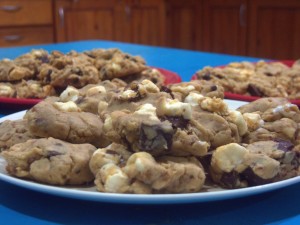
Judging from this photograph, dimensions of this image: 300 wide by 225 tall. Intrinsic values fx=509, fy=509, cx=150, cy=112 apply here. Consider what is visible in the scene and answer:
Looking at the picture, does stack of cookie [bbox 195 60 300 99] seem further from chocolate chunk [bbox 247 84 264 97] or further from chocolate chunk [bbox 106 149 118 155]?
chocolate chunk [bbox 106 149 118 155]

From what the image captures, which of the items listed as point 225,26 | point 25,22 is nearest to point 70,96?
point 25,22

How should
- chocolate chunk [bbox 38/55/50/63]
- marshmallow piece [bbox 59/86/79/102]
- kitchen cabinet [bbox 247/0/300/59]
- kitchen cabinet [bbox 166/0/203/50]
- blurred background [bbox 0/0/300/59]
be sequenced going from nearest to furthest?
marshmallow piece [bbox 59/86/79/102], chocolate chunk [bbox 38/55/50/63], kitchen cabinet [bbox 247/0/300/59], blurred background [bbox 0/0/300/59], kitchen cabinet [bbox 166/0/203/50]

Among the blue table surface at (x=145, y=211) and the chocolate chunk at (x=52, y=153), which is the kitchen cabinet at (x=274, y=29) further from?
the chocolate chunk at (x=52, y=153)

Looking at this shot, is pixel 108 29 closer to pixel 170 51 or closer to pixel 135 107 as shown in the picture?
pixel 170 51

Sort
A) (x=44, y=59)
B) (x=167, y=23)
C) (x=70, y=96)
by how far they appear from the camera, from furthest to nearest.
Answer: (x=167, y=23)
(x=44, y=59)
(x=70, y=96)

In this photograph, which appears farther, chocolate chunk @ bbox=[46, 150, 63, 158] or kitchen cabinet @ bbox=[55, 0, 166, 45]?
kitchen cabinet @ bbox=[55, 0, 166, 45]

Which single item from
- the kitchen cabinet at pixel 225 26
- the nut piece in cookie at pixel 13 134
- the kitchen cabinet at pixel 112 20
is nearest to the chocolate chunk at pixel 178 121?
the nut piece in cookie at pixel 13 134

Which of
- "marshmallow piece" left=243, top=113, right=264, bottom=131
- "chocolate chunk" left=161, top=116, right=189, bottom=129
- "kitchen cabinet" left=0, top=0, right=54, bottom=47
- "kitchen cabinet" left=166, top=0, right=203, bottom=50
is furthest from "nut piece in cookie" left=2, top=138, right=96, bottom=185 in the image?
"kitchen cabinet" left=166, top=0, right=203, bottom=50

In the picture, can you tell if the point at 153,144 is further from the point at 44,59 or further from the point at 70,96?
the point at 44,59
